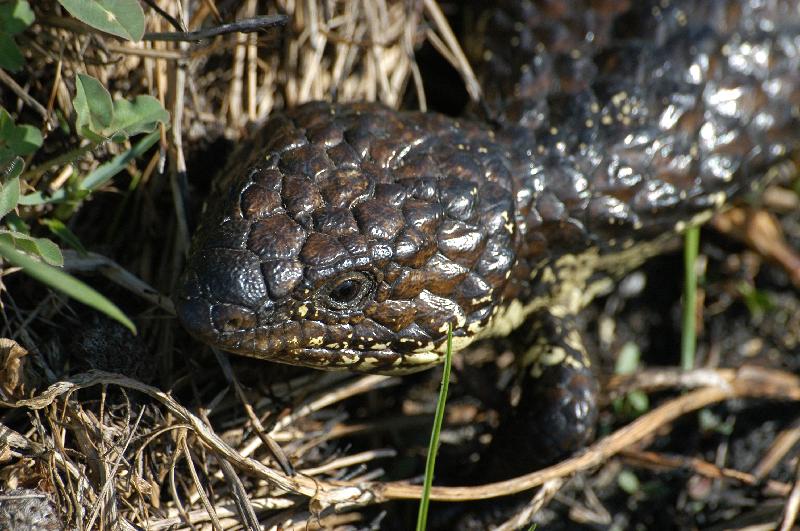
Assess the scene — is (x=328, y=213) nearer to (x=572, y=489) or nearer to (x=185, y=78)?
(x=185, y=78)

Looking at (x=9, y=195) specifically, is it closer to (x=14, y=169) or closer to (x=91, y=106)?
(x=14, y=169)

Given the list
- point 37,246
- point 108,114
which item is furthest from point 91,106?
point 37,246

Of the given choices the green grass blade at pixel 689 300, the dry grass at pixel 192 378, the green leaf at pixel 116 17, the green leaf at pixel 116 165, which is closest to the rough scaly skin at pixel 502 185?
the green grass blade at pixel 689 300

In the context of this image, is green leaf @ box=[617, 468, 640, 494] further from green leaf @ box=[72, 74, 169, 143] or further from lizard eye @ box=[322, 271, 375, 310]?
green leaf @ box=[72, 74, 169, 143]

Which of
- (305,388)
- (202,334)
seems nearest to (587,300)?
(305,388)

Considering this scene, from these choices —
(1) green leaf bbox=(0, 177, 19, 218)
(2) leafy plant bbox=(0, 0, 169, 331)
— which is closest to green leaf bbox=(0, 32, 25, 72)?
(2) leafy plant bbox=(0, 0, 169, 331)
